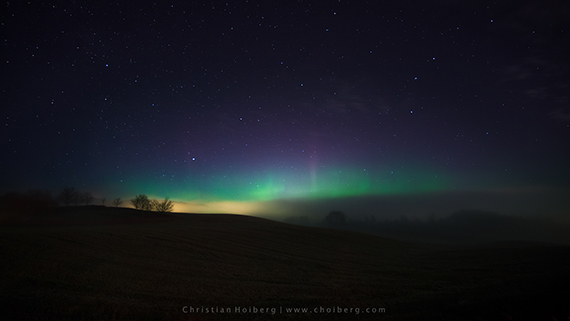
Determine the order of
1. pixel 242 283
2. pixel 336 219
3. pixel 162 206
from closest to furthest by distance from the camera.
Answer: pixel 242 283
pixel 162 206
pixel 336 219

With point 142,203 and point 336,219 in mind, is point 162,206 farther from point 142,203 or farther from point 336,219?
point 336,219

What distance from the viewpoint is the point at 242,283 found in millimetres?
9789

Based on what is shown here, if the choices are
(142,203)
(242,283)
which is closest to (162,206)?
(142,203)

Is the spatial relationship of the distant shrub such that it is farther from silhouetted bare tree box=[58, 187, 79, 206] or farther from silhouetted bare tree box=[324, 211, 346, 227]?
silhouetted bare tree box=[324, 211, 346, 227]

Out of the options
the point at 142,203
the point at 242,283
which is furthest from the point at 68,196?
A: the point at 242,283

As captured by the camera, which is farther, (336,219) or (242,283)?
(336,219)

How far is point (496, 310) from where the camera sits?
207 inches

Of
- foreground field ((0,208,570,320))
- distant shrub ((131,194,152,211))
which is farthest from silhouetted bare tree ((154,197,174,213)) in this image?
foreground field ((0,208,570,320))

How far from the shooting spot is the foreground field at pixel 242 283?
6.09m

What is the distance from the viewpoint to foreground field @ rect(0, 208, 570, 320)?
6.09 meters

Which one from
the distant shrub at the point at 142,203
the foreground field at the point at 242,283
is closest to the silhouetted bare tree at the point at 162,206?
the distant shrub at the point at 142,203

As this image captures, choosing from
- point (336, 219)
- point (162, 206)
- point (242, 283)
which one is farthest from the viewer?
point (336, 219)

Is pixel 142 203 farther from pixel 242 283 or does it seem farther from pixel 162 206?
pixel 242 283

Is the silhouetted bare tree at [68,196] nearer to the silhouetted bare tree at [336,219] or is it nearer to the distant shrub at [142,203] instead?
the distant shrub at [142,203]
